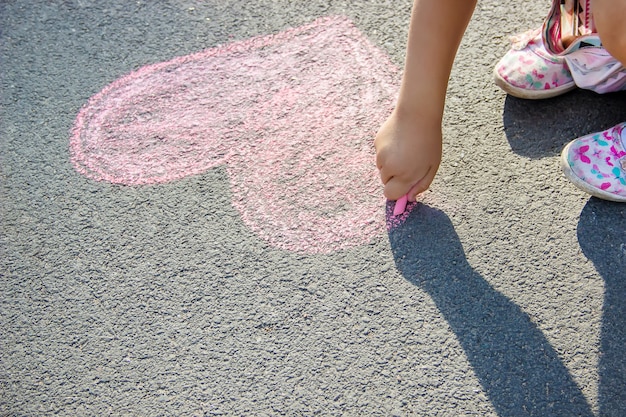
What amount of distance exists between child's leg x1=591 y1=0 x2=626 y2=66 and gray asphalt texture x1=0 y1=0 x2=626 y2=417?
20.8 inches

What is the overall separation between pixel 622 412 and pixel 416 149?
78cm

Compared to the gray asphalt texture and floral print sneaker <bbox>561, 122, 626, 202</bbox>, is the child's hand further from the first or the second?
floral print sneaker <bbox>561, 122, 626, 202</bbox>

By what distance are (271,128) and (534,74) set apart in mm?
846

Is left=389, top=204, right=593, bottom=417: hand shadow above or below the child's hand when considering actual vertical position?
below

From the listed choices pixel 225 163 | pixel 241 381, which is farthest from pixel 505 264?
pixel 225 163

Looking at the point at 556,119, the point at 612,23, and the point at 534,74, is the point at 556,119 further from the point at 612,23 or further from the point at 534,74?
the point at 612,23

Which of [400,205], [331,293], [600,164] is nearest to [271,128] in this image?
[400,205]

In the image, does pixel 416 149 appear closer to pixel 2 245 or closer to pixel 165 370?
pixel 165 370

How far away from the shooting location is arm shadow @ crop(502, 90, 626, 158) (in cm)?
202

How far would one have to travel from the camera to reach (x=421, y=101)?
170cm

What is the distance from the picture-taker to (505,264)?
1756 mm

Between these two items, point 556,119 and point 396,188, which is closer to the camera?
point 396,188

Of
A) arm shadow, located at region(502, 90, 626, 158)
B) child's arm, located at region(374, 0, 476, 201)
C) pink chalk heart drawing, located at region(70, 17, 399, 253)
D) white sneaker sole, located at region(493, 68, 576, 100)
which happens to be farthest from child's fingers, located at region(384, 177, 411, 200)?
white sneaker sole, located at region(493, 68, 576, 100)

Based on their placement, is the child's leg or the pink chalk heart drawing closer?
the child's leg
